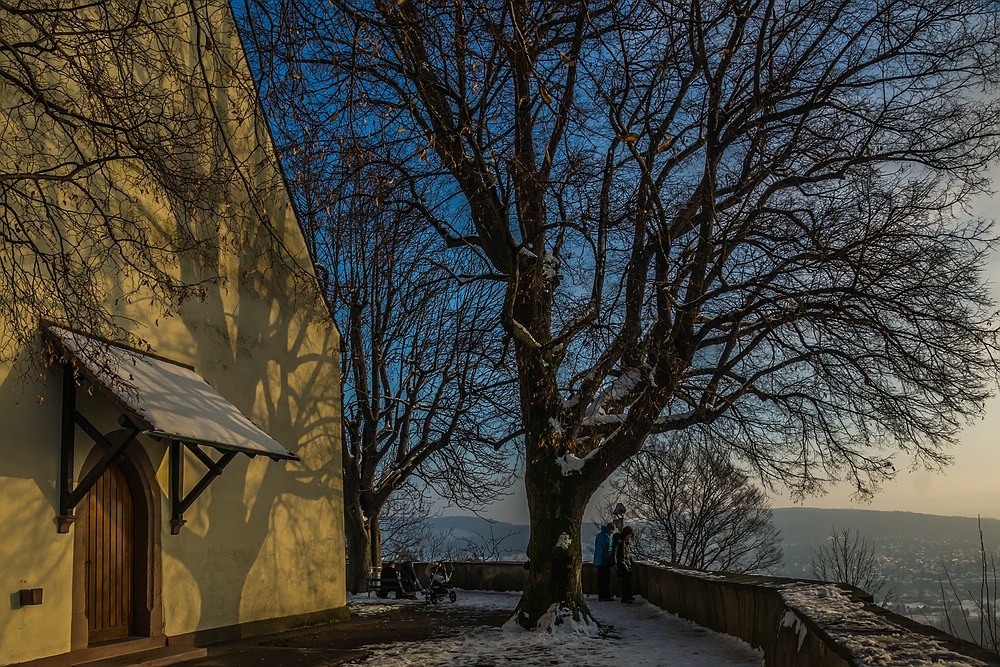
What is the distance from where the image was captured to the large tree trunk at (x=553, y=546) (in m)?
14.3

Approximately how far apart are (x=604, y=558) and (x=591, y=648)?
681cm

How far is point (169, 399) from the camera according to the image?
1107 centimetres

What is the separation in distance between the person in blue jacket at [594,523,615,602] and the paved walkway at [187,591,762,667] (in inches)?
93.4

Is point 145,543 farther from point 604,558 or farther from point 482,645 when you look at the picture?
point 604,558

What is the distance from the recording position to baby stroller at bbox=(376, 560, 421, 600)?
21.7 m

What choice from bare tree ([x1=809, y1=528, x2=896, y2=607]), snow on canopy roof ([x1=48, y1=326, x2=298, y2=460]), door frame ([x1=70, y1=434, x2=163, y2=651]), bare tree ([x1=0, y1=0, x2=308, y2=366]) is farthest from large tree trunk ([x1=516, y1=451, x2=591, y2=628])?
bare tree ([x1=809, y1=528, x2=896, y2=607])

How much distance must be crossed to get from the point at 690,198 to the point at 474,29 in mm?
7605

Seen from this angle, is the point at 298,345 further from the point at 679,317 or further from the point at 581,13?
the point at 581,13

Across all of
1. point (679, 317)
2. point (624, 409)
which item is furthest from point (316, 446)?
point (679, 317)

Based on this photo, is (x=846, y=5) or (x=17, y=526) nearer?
(x=17, y=526)

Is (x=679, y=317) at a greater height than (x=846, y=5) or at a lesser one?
lesser

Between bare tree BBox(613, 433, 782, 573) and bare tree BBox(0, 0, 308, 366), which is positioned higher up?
bare tree BBox(0, 0, 308, 366)

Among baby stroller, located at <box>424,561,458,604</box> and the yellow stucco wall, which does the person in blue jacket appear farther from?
the yellow stucco wall

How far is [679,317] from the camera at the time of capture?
14.4 meters
